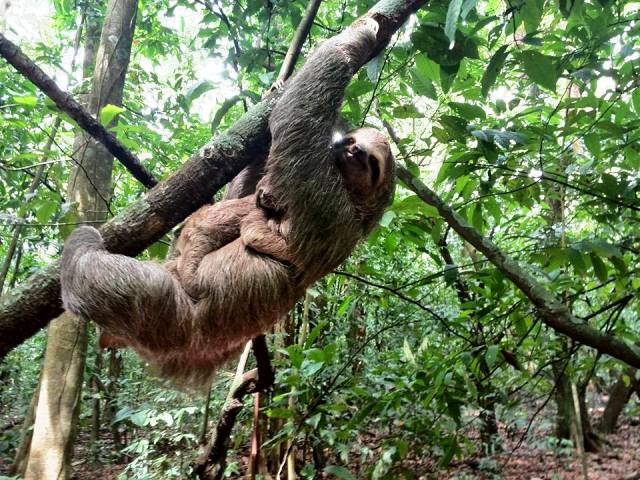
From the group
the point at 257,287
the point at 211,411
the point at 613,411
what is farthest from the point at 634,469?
the point at 257,287

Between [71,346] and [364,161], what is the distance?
14.2 feet

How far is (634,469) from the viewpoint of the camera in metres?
9.64

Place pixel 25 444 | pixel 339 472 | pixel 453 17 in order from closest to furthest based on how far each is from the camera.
A: pixel 453 17 → pixel 339 472 → pixel 25 444

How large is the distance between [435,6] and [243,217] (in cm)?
234

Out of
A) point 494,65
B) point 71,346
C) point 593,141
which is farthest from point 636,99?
point 71,346

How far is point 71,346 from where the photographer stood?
20.1 feet

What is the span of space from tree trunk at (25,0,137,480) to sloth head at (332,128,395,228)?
10.0 ft

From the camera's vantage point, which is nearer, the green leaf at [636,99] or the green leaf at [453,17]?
the green leaf at [453,17]

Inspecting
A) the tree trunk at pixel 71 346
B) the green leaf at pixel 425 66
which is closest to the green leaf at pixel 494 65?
the green leaf at pixel 425 66

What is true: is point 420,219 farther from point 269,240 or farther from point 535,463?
point 535,463

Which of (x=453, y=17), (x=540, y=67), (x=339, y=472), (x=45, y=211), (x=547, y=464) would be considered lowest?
(x=339, y=472)

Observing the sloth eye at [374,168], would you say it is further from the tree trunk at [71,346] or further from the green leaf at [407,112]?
the tree trunk at [71,346]

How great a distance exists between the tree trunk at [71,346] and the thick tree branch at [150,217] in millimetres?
2739

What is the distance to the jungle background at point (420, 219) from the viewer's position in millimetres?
4164
